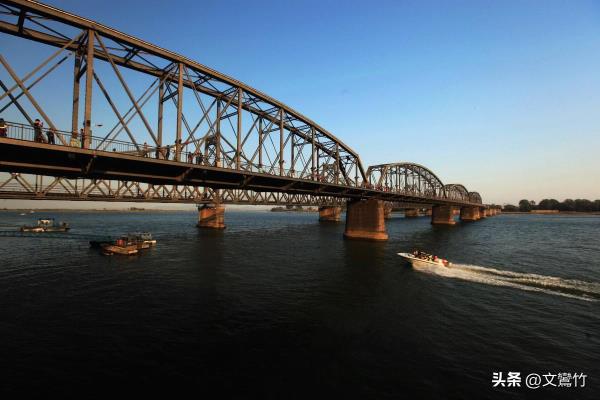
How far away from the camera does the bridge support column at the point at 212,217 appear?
9144 centimetres

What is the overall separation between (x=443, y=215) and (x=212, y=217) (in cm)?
9942

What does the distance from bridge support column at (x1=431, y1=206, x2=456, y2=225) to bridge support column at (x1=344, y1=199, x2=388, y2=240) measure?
77323mm

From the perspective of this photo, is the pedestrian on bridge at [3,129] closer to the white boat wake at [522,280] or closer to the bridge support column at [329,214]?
the white boat wake at [522,280]

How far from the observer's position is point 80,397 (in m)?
10.4

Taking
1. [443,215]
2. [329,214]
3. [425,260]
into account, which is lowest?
[425,260]

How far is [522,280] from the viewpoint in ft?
93.7

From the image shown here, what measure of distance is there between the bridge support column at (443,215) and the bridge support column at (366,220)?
7732 cm

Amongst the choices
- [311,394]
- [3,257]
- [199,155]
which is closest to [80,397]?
[311,394]

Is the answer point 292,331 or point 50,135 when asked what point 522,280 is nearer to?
point 292,331

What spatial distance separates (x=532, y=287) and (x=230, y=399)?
29.3 metres

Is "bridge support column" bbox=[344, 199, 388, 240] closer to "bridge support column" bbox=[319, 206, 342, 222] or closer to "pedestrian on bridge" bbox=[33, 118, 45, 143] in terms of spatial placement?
"pedestrian on bridge" bbox=[33, 118, 45, 143]

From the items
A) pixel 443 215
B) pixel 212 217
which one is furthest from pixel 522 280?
pixel 443 215

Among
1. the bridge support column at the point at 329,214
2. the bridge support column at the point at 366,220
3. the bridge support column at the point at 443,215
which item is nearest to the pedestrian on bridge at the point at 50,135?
the bridge support column at the point at 366,220

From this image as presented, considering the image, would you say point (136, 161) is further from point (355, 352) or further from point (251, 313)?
point (355, 352)
